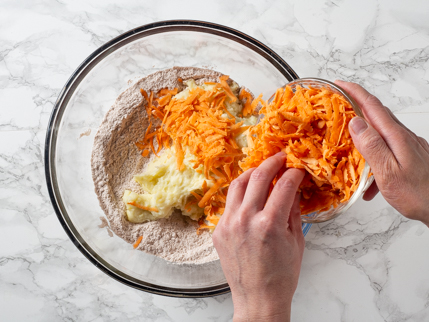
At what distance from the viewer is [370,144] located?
910mm

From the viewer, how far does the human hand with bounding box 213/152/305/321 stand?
0.90 meters

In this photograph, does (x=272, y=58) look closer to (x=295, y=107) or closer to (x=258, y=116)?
(x=258, y=116)

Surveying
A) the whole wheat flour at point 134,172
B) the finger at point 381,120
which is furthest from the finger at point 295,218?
the whole wheat flour at point 134,172

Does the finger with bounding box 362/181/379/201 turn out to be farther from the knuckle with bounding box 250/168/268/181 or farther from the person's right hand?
the knuckle with bounding box 250/168/268/181

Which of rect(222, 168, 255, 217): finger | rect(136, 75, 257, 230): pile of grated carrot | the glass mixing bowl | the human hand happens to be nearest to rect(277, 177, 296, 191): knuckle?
the human hand

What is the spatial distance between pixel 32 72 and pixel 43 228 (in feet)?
2.55

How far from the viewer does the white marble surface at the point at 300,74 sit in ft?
5.06

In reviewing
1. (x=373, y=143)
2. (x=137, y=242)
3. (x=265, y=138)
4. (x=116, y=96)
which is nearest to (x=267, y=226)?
(x=265, y=138)

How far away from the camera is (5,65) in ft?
5.25

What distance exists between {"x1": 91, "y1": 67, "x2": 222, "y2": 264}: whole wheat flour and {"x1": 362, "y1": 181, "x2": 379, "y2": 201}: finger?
71 centimetres

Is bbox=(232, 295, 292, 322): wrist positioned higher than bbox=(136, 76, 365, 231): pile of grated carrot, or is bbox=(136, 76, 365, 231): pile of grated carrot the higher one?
bbox=(136, 76, 365, 231): pile of grated carrot

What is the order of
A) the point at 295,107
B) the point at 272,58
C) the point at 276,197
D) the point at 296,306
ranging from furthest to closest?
the point at 296,306 < the point at 272,58 < the point at 295,107 < the point at 276,197

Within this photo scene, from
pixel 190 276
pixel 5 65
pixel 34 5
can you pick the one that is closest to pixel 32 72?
pixel 5 65

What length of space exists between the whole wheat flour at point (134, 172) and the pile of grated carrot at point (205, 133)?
45mm
